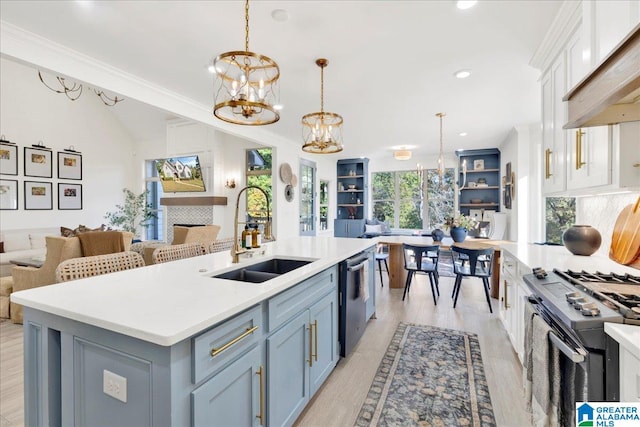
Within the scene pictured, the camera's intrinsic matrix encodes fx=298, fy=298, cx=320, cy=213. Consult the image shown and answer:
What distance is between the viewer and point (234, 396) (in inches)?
46.7

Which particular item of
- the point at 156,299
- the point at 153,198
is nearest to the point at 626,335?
the point at 156,299

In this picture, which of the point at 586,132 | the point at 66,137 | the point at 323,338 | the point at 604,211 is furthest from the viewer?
the point at 66,137

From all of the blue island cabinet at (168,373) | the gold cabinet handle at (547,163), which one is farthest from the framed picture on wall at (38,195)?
the gold cabinet handle at (547,163)

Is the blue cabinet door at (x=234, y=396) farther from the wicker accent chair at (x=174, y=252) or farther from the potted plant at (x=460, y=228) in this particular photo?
the potted plant at (x=460, y=228)

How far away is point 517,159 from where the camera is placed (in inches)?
204

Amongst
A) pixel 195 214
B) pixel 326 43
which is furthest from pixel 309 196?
pixel 326 43

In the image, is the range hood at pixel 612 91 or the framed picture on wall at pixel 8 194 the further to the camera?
the framed picture on wall at pixel 8 194

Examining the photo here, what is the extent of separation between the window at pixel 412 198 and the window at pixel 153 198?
6.11 metres

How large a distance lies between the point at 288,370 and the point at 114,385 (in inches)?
31.9

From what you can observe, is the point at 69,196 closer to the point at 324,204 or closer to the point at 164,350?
the point at 324,204

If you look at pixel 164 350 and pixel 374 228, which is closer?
pixel 164 350

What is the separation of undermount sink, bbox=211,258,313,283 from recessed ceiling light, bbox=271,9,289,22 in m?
1.82

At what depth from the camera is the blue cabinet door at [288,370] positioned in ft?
4.65

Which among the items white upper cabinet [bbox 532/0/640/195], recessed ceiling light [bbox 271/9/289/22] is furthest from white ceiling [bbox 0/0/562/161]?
white upper cabinet [bbox 532/0/640/195]
